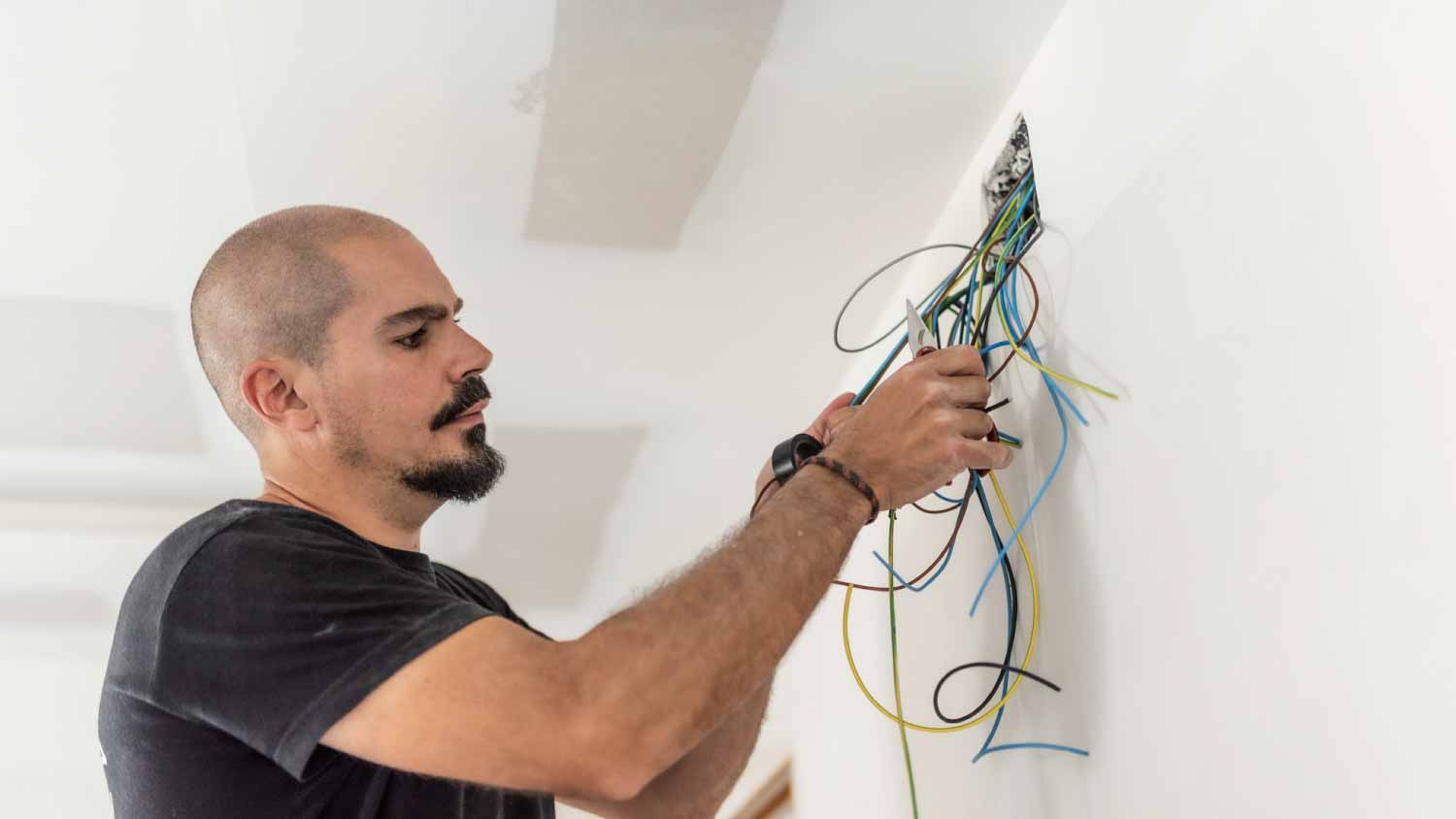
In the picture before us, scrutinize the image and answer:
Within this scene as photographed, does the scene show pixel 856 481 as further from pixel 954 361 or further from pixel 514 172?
pixel 514 172

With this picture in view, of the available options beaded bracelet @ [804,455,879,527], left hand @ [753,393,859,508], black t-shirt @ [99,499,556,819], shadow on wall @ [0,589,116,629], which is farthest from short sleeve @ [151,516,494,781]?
shadow on wall @ [0,589,116,629]

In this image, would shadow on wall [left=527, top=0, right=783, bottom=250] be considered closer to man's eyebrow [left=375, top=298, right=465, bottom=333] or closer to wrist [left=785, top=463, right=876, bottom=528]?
man's eyebrow [left=375, top=298, right=465, bottom=333]

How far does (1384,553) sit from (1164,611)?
0.99 ft

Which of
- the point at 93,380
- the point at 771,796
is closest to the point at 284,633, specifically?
the point at 93,380

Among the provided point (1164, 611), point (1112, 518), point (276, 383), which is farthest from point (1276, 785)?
point (276, 383)

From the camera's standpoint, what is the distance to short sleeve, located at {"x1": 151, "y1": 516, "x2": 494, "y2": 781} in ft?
2.90

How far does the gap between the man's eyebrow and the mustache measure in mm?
88

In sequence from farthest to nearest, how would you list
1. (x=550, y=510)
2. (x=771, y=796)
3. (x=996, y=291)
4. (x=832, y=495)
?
1. (x=771, y=796)
2. (x=550, y=510)
3. (x=996, y=291)
4. (x=832, y=495)

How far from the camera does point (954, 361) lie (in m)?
1.19

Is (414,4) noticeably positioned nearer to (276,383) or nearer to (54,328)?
(276,383)

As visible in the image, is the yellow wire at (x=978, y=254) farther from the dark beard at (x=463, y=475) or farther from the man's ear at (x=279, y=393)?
the man's ear at (x=279, y=393)

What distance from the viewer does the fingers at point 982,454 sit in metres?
1.15

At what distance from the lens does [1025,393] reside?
4.54 feet

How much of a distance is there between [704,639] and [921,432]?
0.36 meters
